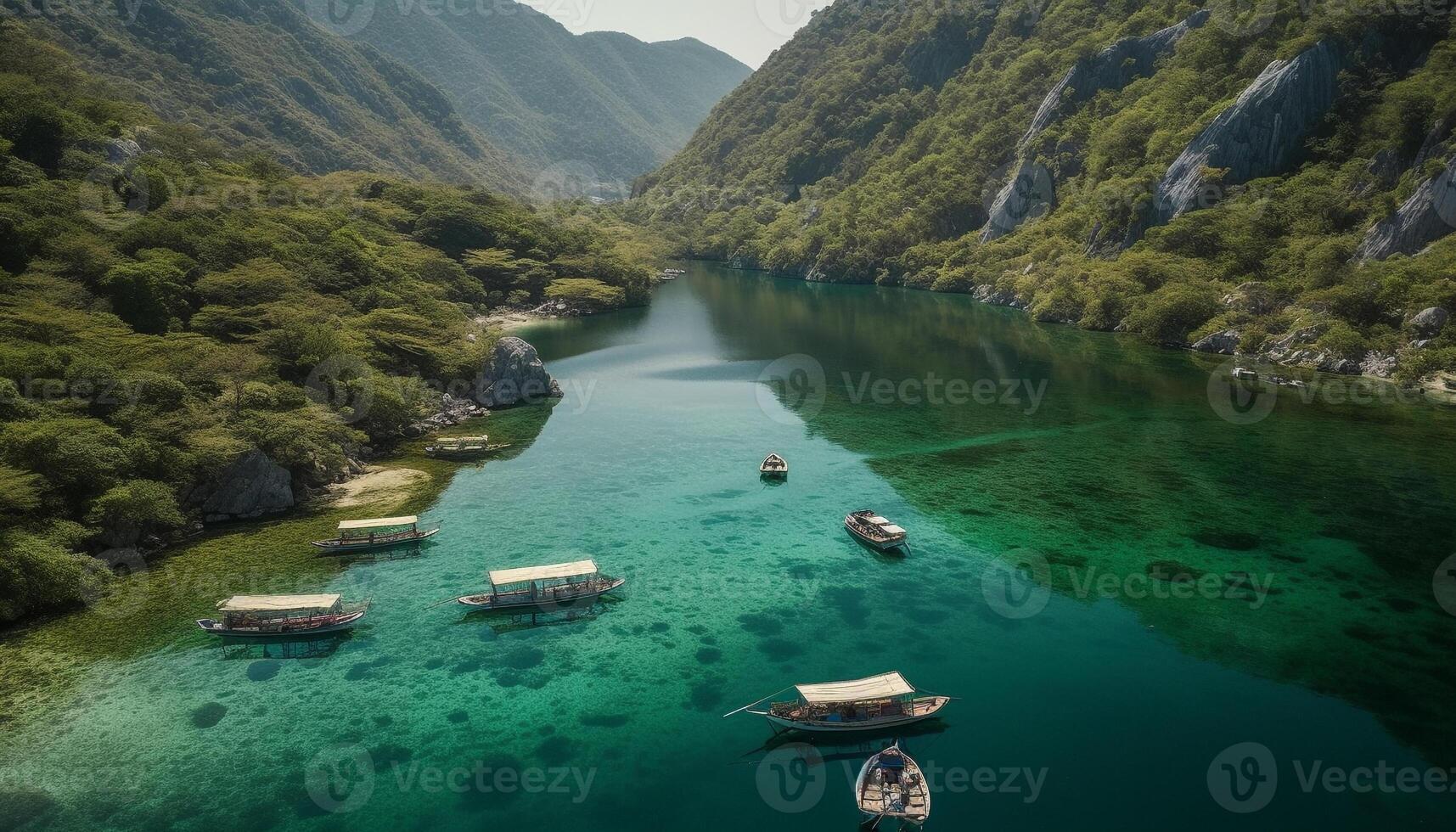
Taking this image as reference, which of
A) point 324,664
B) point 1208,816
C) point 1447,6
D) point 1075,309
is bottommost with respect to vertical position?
point 324,664

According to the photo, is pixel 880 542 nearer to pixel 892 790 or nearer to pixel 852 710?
pixel 852 710

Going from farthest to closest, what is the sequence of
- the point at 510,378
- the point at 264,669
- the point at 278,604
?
the point at 510,378 < the point at 278,604 < the point at 264,669

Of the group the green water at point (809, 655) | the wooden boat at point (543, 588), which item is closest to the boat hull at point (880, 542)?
the green water at point (809, 655)

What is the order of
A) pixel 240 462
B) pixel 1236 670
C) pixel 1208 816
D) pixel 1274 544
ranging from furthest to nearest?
pixel 240 462, pixel 1274 544, pixel 1236 670, pixel 1208 816

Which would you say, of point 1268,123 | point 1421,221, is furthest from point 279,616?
point 1268,123

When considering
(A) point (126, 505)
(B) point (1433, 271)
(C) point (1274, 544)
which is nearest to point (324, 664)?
(A) point (126, 505)

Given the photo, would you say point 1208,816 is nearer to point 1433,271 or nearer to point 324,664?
point 324,664

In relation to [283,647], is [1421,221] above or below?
above
